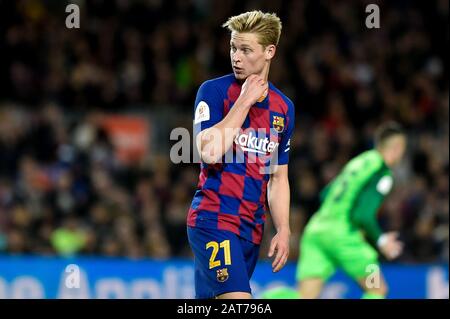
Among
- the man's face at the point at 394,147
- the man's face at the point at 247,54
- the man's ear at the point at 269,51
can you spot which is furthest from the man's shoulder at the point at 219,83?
the man's face at the point at 394,147

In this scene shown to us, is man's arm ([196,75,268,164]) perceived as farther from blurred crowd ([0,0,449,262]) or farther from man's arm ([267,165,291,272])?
blurred crowd ([0,0,449,262])

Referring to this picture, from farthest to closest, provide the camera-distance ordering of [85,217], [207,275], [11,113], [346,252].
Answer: [11,113], [85,217], [346,252], [207,275]

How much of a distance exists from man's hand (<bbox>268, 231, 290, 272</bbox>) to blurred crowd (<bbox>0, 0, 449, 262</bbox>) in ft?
21.4

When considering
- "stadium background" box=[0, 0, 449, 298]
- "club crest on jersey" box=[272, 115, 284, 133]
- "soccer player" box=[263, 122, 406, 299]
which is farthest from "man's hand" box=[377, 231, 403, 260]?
"club crest on jersey" box=[272, 115, 284, 133]

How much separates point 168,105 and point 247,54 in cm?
849

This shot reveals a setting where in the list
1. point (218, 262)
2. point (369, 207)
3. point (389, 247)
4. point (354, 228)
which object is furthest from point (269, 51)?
point (354, 228)

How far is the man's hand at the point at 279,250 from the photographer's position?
5188mm

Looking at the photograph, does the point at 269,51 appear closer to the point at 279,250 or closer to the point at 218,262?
the point at 279,250

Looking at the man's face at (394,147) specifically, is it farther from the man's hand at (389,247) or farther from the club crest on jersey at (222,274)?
the club crest on jersey at (222,274)

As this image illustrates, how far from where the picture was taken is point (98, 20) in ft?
46.9
